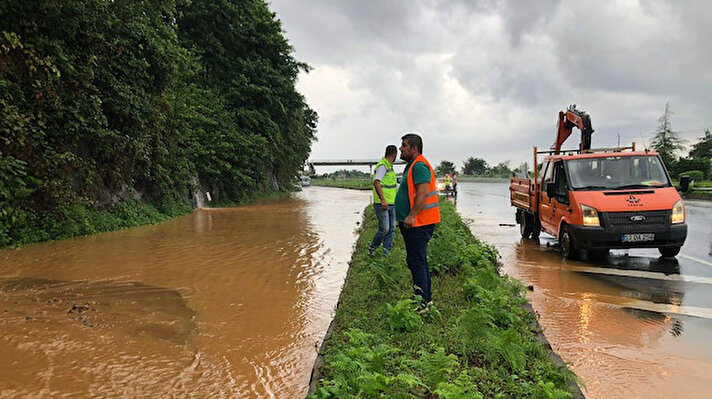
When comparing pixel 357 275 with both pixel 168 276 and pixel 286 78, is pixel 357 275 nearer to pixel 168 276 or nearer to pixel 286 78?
pixel 168 276

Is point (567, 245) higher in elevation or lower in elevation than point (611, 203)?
lower

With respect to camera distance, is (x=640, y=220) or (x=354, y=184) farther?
(x=354, y=184)

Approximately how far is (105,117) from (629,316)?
12.8m

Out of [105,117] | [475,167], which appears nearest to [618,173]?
[105,117]

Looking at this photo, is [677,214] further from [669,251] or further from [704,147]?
[704,147]

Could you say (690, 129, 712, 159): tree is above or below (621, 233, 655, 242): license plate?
above

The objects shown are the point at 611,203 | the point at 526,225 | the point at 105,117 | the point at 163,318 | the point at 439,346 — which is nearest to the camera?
the point at 439,346

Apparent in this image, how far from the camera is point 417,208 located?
448 centimetres

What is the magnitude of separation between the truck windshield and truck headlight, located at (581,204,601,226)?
71 centimetres

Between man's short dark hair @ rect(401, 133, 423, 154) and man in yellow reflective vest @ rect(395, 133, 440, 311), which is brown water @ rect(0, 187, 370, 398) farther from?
man's short dark hair @ rect(401, 133, 423, 154)

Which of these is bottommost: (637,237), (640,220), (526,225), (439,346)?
(439,346)

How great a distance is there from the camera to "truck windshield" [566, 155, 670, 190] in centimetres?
813

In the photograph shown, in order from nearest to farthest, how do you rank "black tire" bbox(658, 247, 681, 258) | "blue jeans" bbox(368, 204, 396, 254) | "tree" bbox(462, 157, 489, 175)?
1. "blue jeans" bbox(368, 204, 396, 254)
2. "black tire" bbox(658, 247, 681, 258)
3. "tree" bbox(462, 157, 489, 175)

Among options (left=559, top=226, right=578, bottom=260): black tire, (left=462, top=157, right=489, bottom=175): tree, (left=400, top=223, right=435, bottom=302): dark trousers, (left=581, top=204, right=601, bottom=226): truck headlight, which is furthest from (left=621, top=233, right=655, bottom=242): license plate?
(left=462, top=157, right=489, bottom=175): tree
